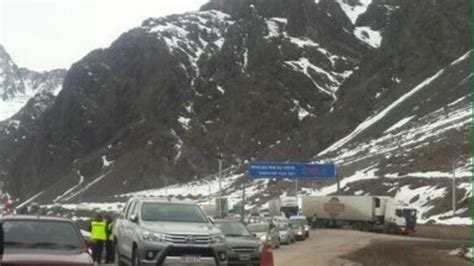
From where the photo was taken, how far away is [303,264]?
2908 centimetres

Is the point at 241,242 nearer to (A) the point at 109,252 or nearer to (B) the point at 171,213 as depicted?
(A) the point at 109,252

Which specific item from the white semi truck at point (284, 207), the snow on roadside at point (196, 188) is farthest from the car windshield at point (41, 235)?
the snow on roadside at point (196, 188)

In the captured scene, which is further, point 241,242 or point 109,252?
point 109,252

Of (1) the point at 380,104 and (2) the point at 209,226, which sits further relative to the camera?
(1) the point at 380,104

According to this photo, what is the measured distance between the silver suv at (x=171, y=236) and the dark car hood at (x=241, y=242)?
13.8 feet

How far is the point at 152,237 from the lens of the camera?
17203 millimetres

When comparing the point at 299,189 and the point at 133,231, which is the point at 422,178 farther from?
the point at 133,231

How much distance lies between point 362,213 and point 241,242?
49134 millimetres

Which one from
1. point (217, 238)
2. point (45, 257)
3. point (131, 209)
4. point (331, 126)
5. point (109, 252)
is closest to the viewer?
point (45, 257)

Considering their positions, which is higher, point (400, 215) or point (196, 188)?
point (196, 188)

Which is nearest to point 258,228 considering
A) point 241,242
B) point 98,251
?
point 98,251

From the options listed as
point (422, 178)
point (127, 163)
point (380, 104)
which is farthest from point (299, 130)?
point (422, 178)

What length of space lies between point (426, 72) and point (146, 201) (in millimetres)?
141141

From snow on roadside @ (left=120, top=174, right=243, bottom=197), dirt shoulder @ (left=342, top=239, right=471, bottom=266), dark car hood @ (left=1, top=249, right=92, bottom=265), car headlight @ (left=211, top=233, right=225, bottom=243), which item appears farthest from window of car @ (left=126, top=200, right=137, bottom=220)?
snow on roadside @ (left=120, top=174, right=243, bottom=197)
